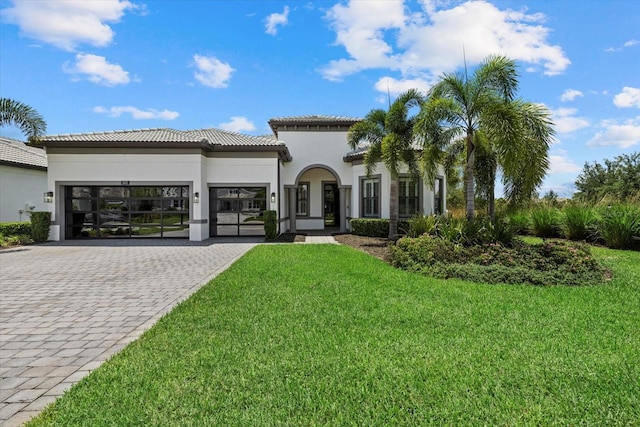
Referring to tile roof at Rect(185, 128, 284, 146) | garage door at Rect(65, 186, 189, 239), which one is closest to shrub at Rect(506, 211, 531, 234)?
tile roof at Rect(185, 128, 284, 146)

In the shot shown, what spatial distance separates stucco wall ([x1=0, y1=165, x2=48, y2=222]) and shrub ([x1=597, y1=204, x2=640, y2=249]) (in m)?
26.9

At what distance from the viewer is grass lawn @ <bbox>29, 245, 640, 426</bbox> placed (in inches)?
114

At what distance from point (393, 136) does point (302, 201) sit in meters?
9.76

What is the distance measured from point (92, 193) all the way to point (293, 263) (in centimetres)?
1335

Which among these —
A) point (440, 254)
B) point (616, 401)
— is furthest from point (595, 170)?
point (616, 401)

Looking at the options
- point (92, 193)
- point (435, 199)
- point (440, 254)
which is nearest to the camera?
point (440, 254)

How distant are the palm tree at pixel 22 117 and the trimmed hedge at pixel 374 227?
52.5 ft

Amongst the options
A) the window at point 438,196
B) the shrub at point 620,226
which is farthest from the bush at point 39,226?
the shrub at point 620,226

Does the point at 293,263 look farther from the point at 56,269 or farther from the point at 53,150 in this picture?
the point at 53,150

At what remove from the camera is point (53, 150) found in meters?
16.6

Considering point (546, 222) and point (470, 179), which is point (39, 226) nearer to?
point (470, 179)

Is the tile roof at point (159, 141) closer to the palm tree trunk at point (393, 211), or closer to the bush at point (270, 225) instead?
the bush at point (270, 225)

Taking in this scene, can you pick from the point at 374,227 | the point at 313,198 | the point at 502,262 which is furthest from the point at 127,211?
the point at 502,262

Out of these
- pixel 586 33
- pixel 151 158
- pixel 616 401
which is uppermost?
pixel 586 33
